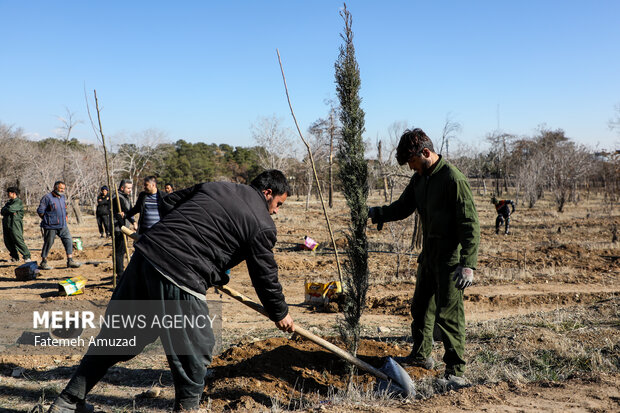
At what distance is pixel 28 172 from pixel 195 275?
37.2m

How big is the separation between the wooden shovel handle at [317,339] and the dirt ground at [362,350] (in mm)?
165

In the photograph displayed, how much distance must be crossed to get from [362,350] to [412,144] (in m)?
2.10

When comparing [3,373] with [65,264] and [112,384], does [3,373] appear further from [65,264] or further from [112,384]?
[65,264]

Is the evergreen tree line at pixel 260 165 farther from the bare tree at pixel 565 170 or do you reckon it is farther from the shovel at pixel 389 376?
the shovel at pixel 389 376

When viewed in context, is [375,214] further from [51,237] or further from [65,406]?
[51,237]

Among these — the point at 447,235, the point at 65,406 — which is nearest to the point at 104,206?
the point at 65,406

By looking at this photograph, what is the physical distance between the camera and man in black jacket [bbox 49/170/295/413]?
9.38 ft

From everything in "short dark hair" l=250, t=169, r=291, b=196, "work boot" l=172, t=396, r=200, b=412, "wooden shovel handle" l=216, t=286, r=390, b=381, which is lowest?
"work boot" l=172, t=396, r=200, b=412

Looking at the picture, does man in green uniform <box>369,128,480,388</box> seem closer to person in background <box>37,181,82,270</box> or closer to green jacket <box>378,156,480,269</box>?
green jacket <box>378,156,480,269</box>

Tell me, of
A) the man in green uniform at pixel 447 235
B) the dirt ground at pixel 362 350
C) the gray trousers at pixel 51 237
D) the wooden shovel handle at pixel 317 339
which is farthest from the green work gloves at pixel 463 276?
the gray trousers at pixel 51 237

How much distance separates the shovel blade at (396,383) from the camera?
3.55 metres

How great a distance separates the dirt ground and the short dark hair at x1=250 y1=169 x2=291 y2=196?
1524 mm

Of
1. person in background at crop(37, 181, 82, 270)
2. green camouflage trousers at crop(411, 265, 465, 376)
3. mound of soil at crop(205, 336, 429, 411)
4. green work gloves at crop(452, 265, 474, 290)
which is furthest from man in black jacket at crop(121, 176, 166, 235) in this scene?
green work gloves at crop(452, 265, 474, 290)

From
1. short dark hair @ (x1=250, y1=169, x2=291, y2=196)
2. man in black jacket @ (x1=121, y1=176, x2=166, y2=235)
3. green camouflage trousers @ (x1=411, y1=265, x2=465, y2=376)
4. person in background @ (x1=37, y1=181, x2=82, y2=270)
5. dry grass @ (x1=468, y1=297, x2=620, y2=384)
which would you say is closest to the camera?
short dark hair @ (x1=250, y1=169, x2=291, y2=196)
